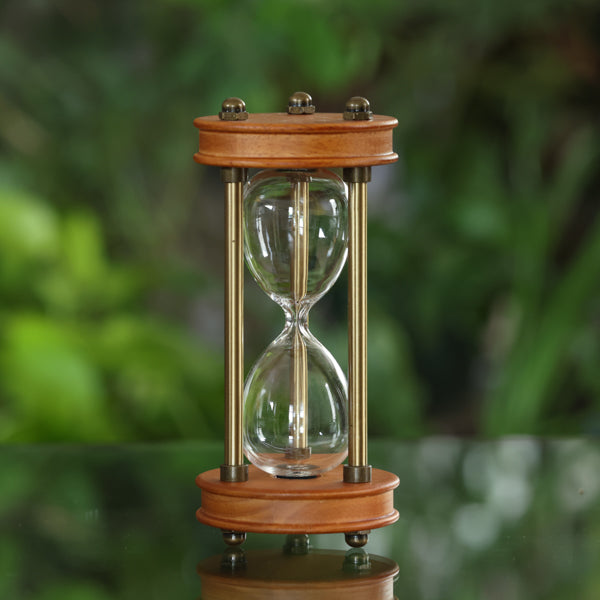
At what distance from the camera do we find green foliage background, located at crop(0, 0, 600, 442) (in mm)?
3137

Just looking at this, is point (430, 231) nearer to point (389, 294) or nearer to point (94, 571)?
point (389, 294)

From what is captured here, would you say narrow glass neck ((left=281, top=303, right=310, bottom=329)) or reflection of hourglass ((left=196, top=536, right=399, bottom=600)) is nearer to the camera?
reflection of hourglass ((left=196, top=536, right=399, bottom=600))

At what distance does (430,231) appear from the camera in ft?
11.3

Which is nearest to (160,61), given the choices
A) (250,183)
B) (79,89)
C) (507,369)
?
(79,89)

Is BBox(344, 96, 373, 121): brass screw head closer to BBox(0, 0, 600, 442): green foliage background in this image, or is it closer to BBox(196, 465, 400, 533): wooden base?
BBox(196, 465, 400, 533): wooden base

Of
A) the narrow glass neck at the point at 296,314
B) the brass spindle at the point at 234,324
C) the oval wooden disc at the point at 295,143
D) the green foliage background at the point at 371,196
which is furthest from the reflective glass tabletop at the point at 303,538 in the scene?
the green foliage background at the point at 371,196

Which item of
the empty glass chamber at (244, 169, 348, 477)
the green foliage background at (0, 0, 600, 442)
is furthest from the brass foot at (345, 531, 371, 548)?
the green foliage background at (0, 0, 600, 442)

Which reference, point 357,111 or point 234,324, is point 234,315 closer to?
point 234,324

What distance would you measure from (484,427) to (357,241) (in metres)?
2.11

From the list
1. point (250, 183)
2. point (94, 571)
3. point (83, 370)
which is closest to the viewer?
point (94, 571)

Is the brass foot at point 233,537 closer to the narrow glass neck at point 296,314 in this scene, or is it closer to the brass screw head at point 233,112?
the narrow glass neck at point 296,314

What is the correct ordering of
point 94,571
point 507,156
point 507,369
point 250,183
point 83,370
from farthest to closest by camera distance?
point 507,156
point 507,369
point 83,370
point 250,183
point 94,571

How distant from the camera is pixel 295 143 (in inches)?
53.2

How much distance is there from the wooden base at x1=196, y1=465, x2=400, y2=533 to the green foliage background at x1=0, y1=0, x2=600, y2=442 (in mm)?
1613
